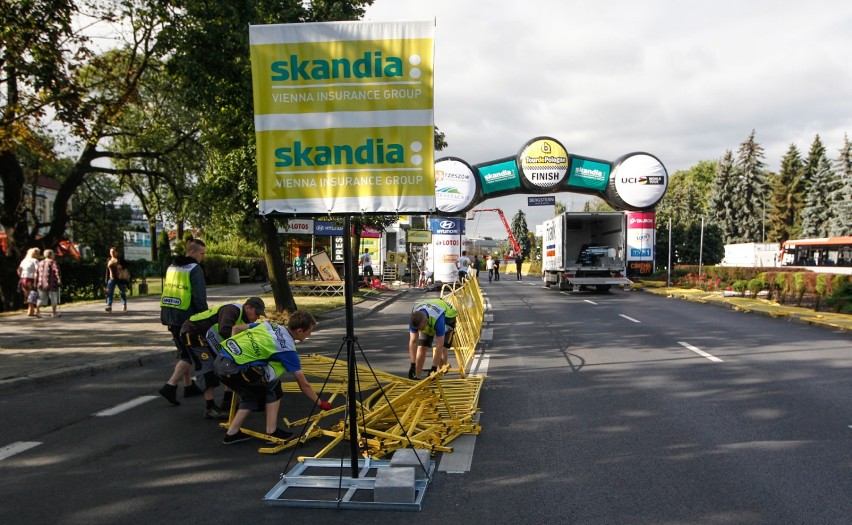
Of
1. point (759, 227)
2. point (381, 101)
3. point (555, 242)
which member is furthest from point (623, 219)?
point (759, 227)

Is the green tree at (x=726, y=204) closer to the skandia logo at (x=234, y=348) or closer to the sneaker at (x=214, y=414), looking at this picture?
the sneaker at (x=214, y=414)

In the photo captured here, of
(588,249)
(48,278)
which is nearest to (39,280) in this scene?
(48,278)

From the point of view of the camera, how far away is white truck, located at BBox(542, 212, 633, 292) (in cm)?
2525

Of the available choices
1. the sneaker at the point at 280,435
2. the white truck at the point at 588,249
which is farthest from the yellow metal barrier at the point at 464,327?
the white truck at the point at 588,249

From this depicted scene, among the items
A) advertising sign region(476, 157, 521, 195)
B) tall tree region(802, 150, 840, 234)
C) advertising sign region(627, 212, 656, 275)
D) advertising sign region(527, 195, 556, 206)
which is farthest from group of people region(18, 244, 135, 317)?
tall tree region(802, 150, 840, 234)

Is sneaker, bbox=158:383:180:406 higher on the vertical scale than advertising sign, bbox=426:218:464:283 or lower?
lower

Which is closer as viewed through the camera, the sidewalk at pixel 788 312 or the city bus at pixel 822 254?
the sidewalk at pixel 788 312

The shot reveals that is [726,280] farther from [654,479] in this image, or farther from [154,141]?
[654,479]

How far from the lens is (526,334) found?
513 inches

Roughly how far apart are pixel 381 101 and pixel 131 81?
14508 millimetres

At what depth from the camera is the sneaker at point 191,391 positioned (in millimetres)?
7421

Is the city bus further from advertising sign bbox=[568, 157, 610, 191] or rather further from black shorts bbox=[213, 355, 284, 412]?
black shorts bbox=[213, 355, 284, 412]

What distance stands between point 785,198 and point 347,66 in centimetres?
8019

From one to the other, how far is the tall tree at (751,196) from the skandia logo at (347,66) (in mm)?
73255
